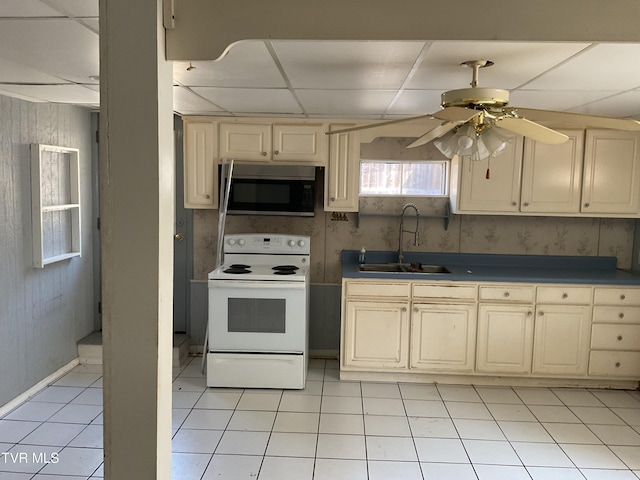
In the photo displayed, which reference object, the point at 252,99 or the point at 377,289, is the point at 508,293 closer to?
the point at 377,289

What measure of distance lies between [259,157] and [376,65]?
1991 millimetres

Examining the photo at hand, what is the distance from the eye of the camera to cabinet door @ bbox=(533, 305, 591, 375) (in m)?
3.84

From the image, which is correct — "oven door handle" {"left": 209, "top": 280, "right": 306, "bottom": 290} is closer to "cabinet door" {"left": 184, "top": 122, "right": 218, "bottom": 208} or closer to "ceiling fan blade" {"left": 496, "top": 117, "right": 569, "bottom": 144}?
"cabinet door" {"left": 184, "top": 122, "right": 218, "bottom": 208}

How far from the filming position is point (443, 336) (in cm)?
390

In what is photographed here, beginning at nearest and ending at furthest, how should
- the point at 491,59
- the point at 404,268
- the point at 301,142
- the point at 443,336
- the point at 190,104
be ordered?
1. the point at 491,59
2. the point at 190,104
3. the point at 443,336
4. the point at 301,142
5. the point at 404,268

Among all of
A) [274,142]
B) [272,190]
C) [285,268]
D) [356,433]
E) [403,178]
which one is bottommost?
[356,433]

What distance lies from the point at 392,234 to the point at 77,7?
3191 millimetres

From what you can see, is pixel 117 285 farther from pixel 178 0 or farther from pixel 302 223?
pixel 302 223

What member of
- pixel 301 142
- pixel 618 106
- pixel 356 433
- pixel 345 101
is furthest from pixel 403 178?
pixel 356 433

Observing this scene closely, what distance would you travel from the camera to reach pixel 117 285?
160 cm

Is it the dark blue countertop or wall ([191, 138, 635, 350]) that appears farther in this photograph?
wall ([191, 138, 635, 350])

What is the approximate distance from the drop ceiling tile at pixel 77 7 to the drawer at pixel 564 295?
3380 mm

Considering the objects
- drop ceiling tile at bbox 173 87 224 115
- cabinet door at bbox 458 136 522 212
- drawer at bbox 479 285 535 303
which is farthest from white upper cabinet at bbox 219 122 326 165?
drawer at bbox 479 285 535 303

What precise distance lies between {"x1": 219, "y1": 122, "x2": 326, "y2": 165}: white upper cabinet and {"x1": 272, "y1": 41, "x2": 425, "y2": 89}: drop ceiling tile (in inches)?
50.5
